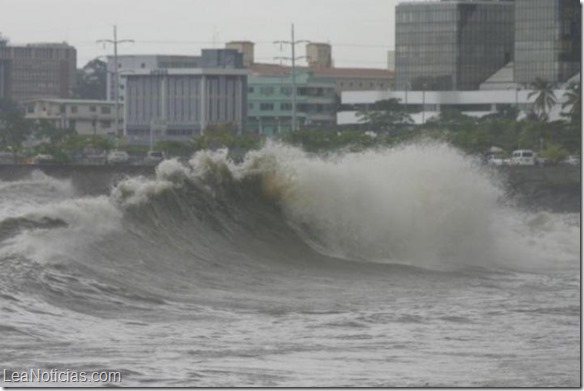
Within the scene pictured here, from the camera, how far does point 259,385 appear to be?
1594 centimetres

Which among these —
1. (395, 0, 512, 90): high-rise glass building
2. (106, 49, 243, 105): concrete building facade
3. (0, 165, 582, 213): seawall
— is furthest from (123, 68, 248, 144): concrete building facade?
(0, 165, 582, 213): seawall

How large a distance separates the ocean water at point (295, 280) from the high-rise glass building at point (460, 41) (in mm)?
93493

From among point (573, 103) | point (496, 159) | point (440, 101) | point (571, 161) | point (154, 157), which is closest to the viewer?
Result: point (571, 161)

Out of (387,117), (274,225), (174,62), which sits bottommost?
(274,225)

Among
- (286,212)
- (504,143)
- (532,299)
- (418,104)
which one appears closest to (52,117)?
(418,104)

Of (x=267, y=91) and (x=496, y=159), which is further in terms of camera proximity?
(x=267, y=91)

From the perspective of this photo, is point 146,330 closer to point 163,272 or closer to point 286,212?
point 163,272

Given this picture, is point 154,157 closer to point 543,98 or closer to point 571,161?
point 571,161

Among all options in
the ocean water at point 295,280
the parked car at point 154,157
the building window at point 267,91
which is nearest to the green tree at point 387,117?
the parked car at point 154,157

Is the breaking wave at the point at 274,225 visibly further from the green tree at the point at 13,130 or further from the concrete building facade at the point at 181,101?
the concrete building facade at the point at 181,101

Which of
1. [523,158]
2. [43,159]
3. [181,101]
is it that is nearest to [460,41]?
[181,101]

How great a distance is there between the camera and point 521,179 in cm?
7469

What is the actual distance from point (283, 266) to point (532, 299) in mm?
6170

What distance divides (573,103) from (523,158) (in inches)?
803
